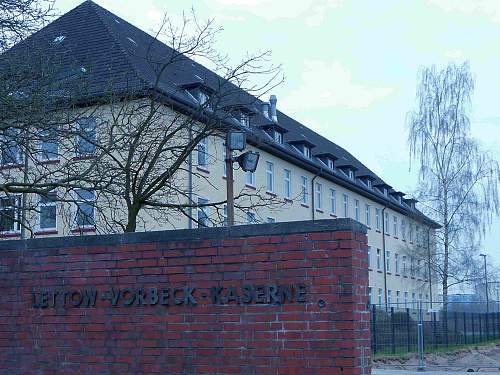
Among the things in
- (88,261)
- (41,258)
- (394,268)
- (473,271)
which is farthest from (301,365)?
(394,268)

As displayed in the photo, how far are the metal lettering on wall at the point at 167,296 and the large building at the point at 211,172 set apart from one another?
4.55 metres

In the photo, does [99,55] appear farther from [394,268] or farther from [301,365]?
[394,268]

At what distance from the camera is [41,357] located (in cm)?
908

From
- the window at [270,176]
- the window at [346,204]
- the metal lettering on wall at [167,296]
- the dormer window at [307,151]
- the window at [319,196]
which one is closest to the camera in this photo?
the metal lettering on wall at [167,296]

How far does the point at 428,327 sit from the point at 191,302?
80.2ft

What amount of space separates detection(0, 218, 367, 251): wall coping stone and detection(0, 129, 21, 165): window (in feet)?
Result: 11.2

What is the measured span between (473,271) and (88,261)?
138 feet

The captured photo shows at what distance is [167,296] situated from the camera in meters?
8.55

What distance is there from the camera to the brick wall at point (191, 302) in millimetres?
7789

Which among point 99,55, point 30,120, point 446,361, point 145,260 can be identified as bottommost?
point 446,361

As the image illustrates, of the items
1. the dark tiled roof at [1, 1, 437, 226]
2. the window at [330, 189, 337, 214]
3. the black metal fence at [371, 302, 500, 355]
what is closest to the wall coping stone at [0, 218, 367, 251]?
the dark tiled roof at [1, 1, 437, 226]

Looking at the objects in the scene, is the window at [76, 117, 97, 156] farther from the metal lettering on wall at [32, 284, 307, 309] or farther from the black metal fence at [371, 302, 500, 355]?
the black metal fence at [371, 302, 500, 355]

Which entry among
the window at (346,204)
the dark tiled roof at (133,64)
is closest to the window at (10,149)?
the dark tiled roof at (133,64)

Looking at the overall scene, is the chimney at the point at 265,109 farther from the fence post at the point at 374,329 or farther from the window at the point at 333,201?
the fence post at the point at 374,329
